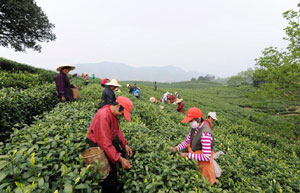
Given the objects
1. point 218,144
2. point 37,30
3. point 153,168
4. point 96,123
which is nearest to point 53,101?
point 96,123

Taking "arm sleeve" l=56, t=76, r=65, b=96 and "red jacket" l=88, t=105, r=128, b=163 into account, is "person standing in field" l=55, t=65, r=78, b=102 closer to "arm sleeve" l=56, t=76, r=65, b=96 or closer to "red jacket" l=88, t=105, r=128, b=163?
"arm sleeve" l=56, t=76, r=65, b=96

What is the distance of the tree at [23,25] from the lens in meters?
14.7

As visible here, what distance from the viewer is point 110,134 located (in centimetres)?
259

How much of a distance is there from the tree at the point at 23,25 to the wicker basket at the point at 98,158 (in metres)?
18.8

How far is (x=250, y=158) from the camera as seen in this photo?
16.6ft

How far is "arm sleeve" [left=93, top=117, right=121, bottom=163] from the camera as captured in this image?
2.47 metres

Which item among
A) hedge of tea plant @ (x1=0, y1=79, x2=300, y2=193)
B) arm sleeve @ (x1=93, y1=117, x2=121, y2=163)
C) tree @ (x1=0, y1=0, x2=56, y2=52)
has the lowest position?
hedge of tea plant @ (x1=0, y1=79, x2=300, y2=193)

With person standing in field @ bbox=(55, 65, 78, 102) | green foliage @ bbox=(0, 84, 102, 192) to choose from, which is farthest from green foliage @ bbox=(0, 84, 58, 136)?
green foliage @ bbox=(0, 84, 102, 192)

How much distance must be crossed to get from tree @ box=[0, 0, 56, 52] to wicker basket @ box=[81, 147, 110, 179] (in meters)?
18.8

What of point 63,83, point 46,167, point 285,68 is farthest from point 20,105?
point 285,68

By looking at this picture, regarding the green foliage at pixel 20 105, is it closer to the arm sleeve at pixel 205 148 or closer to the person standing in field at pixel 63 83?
the person standing in field at pixel 63 83

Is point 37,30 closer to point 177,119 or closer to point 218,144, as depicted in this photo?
point 177,119

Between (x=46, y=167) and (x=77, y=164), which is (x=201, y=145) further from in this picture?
(x=46, y=167)

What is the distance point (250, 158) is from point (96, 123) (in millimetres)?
5223
